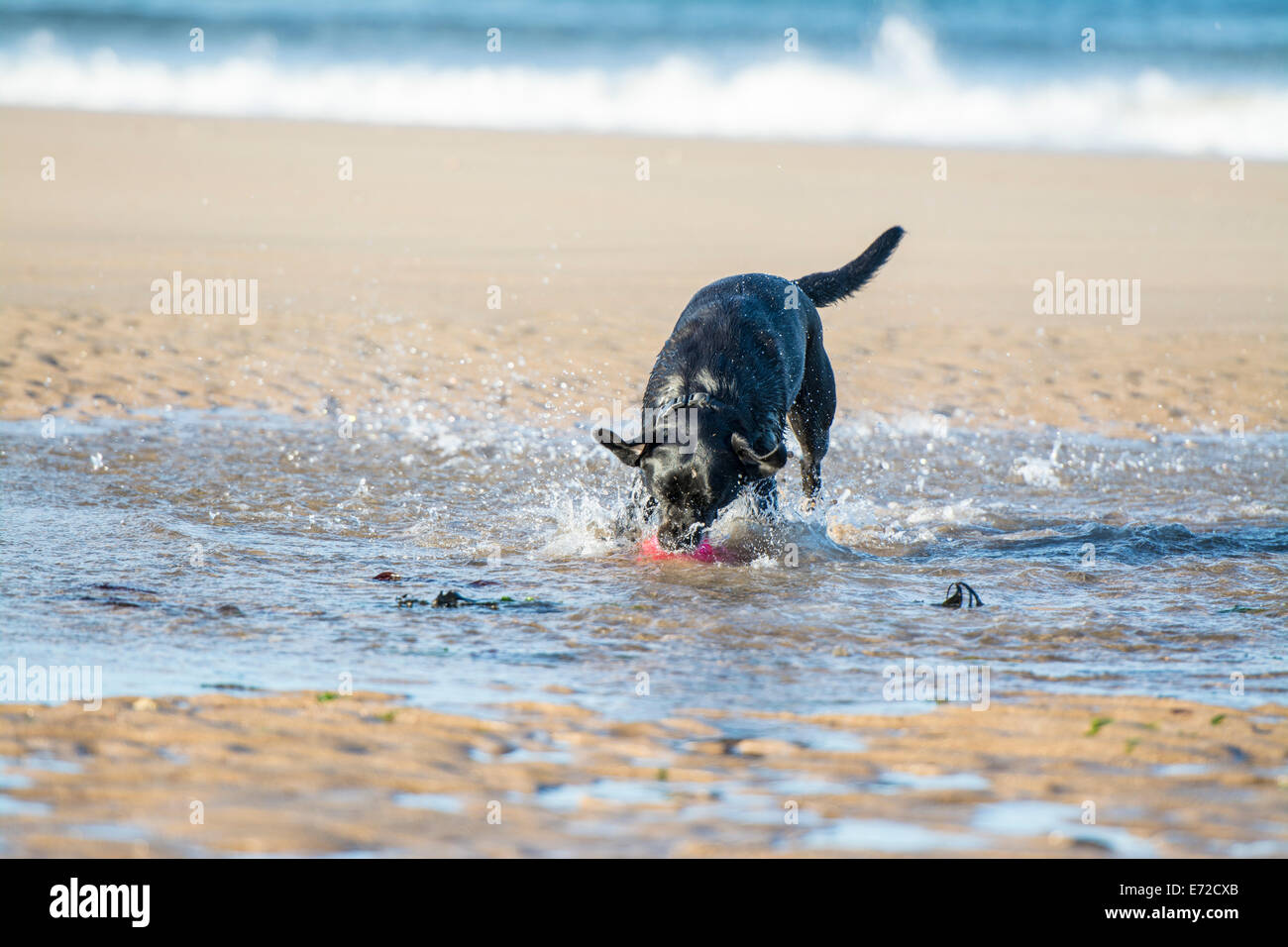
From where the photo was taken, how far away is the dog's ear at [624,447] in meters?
5.69

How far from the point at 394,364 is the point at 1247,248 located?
464 inches

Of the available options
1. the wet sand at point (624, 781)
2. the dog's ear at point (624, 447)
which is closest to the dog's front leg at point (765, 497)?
the dog's ear at point (624, 447)

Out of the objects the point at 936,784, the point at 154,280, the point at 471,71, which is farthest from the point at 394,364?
the point at 471,71

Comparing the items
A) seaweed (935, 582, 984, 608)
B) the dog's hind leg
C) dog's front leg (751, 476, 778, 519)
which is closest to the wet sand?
seaweed (935, 582, 984, 608)

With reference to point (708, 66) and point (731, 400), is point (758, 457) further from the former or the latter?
point (708, 66)

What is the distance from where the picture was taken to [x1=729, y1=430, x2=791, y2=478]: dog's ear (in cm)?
564

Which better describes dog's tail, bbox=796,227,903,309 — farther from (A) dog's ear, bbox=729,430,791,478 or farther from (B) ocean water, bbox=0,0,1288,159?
(B) ocean water, bbox=0,0,1288,159

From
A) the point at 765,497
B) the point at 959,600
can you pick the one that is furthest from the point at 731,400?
the point at 959,600

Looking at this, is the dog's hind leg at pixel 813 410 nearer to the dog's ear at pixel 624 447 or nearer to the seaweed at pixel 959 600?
the dog's ear at pixel 624 447

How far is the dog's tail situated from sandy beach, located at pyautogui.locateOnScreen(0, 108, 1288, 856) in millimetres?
2283

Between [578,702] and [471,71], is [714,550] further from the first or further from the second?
[471,71]

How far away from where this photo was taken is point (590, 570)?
5.83 m
